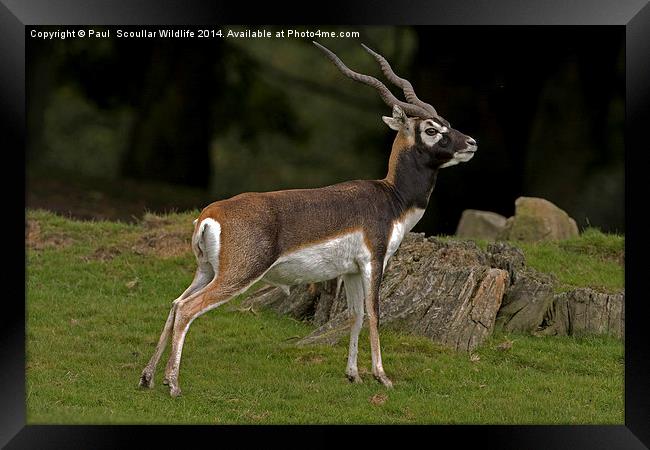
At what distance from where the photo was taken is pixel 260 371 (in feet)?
36.3

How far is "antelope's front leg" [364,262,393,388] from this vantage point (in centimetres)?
1047

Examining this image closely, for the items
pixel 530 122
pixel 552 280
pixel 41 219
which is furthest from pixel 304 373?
pixel 530 122

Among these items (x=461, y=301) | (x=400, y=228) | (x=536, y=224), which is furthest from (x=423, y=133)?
(x=536, y=224)

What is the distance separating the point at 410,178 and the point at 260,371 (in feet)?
8.10

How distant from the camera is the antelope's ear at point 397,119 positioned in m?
10.8

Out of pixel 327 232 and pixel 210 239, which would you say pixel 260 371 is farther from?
pixel 210 239

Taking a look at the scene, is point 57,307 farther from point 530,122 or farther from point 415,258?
point 530,122

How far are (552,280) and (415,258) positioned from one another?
171 cm

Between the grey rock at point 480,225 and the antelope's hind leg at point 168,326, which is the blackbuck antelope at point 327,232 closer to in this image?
the antelope's hind leg at point 168,326

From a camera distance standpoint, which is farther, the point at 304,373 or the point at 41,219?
the point at 41,219

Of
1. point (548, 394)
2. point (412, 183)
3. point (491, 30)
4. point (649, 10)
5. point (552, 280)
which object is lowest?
point (548, 394)

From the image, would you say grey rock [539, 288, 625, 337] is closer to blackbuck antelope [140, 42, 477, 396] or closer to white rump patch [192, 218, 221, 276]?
blackbuck antelope [140, 42, 477, 396]

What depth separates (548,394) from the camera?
10773 millimetres

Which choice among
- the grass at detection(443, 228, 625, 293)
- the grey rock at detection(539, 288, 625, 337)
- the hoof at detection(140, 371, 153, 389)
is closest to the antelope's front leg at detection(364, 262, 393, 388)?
the hoof at detection(140, 371, 153, 389)
